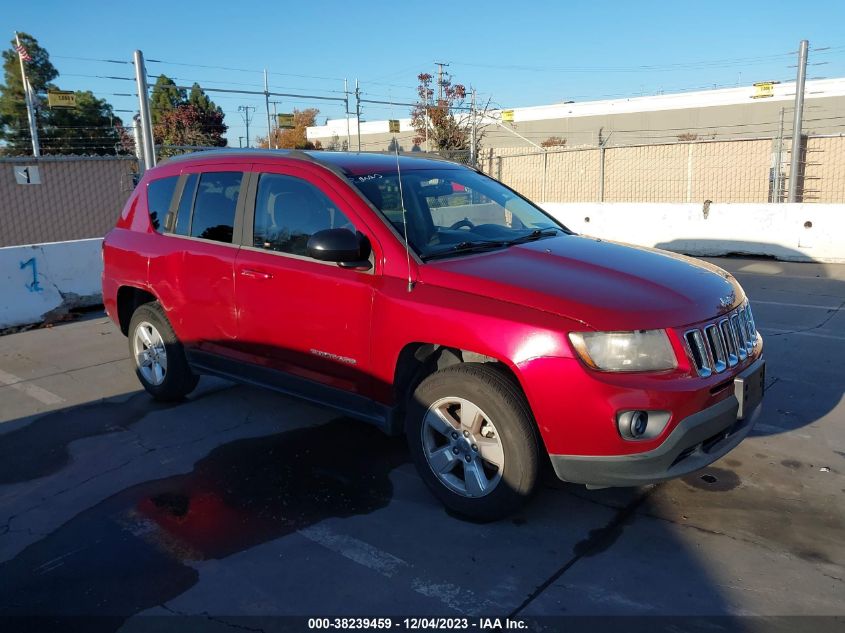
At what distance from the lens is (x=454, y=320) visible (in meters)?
3.62

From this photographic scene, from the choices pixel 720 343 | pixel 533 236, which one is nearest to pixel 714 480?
pixel 720 343

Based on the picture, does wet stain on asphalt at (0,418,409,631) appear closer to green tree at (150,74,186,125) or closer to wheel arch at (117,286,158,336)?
wheel arch at (117,286,158,336)

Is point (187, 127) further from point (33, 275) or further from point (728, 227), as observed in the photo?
point (728, 227)

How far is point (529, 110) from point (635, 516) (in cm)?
4977

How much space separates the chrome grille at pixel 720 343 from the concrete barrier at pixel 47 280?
26.8ft

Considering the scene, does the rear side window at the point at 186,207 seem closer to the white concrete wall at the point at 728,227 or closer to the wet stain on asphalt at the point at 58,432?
the wet stain on asphalt at the point at 58,432

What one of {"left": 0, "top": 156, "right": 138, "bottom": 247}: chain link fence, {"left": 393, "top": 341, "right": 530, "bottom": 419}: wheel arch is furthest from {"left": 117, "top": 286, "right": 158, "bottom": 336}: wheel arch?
{"left": 0, "top": 156, "right": 138, "bottom": 247}: chain link fence

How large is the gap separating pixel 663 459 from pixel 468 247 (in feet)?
5.39

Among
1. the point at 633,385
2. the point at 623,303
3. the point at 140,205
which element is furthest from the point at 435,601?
the point at 140,205

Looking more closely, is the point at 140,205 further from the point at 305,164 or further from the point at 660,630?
the point at 660,630

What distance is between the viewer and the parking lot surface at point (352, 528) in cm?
315

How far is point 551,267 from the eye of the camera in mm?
3881

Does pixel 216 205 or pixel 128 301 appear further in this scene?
pixel 128 301

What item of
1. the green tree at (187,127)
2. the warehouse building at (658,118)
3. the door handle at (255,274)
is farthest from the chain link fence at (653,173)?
the green tree at (187,127)
